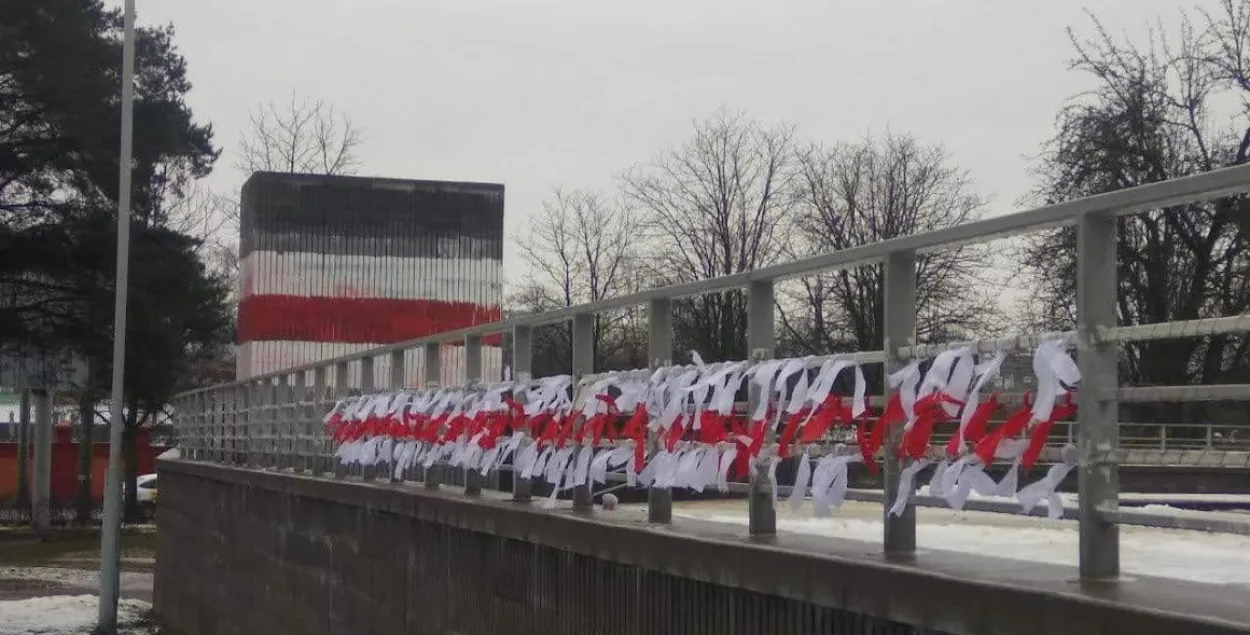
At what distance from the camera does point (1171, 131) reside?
92.2 ft

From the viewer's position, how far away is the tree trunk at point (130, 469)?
→ 175 ft

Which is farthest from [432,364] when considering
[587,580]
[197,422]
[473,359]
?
[197,422]

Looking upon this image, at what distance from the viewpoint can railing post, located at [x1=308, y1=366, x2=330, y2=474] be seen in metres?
14.5

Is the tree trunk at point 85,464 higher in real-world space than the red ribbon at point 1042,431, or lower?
lower

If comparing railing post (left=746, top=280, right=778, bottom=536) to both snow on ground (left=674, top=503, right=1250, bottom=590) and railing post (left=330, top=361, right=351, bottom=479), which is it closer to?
snow on ground (left=674, top=503, right=1250, bottom=590)

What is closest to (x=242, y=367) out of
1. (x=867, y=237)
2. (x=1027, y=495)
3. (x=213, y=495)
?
(x=213, y=495)

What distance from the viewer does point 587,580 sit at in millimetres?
7414

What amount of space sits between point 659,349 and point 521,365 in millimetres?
2099

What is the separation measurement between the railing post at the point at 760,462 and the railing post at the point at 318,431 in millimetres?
8325

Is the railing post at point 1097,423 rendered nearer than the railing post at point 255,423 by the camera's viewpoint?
Yes

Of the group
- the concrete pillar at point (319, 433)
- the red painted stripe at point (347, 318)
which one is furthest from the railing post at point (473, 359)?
the red painted stripe at point (347, 318)

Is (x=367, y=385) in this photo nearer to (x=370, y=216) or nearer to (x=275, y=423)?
(x=275, y=423)

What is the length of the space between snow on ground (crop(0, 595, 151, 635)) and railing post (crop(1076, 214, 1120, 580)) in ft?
69.9

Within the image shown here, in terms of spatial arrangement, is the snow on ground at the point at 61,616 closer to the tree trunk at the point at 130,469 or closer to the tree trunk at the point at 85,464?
the tree trunk at the point at 85,464
